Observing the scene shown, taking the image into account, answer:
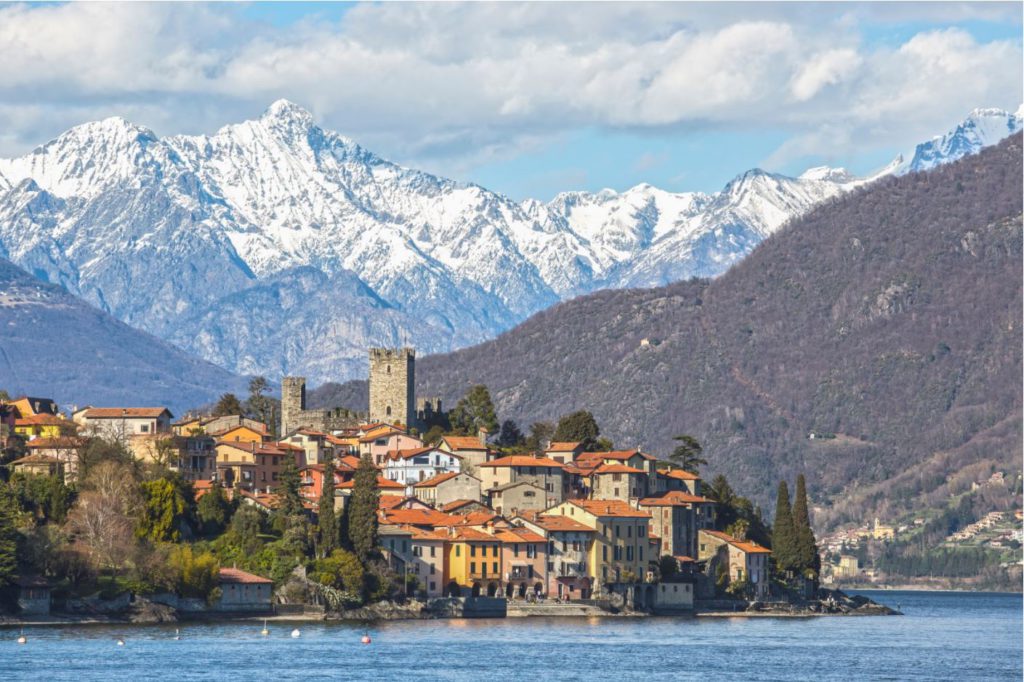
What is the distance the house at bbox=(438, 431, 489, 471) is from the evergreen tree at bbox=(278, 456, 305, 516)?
2263cm

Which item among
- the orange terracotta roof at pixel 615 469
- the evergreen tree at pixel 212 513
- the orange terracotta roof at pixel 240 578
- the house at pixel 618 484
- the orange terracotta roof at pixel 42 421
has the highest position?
the orange terracotta roof at pixel 42 421

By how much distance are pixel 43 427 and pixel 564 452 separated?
34.8m

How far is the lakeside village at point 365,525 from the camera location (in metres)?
124

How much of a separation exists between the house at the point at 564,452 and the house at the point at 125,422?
2571 centimetres

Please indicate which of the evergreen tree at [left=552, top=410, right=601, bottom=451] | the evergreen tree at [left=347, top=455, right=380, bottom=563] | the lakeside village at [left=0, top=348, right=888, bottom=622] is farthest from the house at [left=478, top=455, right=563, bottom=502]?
the evergreen tree at [left=347, top=455, right=380, bottom=563]

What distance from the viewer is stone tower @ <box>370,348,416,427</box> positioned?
177000 mm

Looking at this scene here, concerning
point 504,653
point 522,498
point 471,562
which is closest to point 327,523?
point 471,562

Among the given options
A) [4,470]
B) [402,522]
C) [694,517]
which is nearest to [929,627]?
[694,517]

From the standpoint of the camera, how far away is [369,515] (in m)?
130

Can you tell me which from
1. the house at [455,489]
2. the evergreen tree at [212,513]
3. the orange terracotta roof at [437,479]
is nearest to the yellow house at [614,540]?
the house at [455,489]

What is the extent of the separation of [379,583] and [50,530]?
1881cm

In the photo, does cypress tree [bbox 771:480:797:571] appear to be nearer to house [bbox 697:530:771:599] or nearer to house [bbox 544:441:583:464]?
house [bbox 697:530:771:599]

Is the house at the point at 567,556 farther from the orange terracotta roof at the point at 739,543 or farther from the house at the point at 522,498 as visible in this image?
the orange terracotta roof at the point at 739,543

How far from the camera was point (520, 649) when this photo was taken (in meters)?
113
